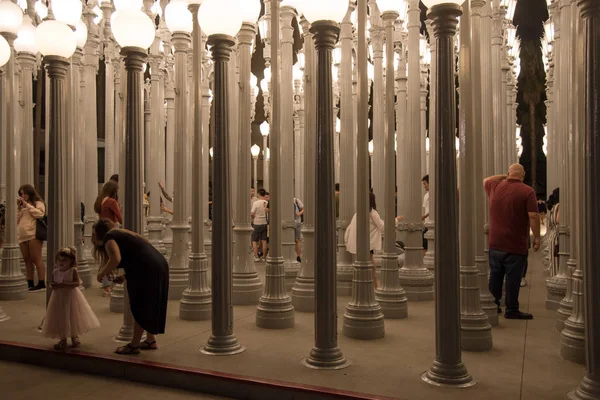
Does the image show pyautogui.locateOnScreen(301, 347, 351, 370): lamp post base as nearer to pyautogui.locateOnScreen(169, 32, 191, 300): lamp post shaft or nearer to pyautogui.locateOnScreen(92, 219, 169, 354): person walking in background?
pyautogui.locateOnScreen(92, 219, 169, 354): person walking in background

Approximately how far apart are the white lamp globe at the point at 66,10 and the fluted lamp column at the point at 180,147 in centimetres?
134

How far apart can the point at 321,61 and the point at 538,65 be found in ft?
103

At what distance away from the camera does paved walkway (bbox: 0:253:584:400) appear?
4949mm

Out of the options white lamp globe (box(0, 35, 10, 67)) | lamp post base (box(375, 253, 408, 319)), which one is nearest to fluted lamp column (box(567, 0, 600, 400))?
lamp post base (box(375, 253, 408, 319))

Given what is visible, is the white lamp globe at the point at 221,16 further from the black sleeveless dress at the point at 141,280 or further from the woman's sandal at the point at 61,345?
the woman's sandal at the point at 61,345

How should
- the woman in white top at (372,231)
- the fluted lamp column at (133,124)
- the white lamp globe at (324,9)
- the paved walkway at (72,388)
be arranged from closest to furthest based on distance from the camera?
the paved walkway at (72,388)
the white lamp globe at (324,9)
the fluted lamp column at (133,124)
the woman in white top at (372,231)

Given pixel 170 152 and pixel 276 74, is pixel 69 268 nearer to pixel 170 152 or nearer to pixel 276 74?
pixel 276 74

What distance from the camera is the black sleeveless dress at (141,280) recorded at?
6.05 metres

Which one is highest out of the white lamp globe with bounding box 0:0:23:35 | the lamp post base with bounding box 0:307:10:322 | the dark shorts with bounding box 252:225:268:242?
the white lamp globe with bounding box 0:0:23:35

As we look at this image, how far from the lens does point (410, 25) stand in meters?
9.36

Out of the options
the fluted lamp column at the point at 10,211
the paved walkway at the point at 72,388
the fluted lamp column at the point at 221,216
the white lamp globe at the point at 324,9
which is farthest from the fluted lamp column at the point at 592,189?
the fluted lamp column at the point at 10,211

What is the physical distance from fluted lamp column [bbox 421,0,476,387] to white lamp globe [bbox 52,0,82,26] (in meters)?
4.48

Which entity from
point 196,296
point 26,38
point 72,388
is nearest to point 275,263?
point 196,296

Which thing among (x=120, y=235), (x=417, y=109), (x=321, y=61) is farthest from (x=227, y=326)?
(x=417, y=109)
